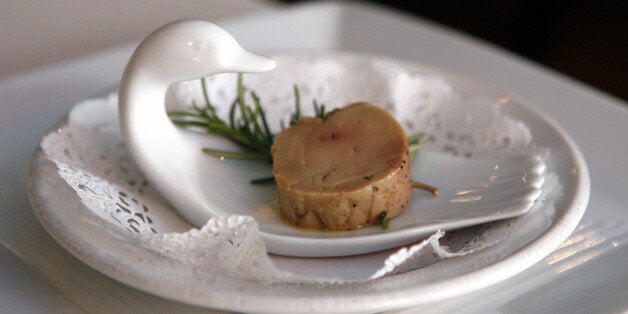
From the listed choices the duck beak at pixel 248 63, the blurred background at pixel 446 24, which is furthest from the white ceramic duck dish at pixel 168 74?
the blurred background at pixel 446 24

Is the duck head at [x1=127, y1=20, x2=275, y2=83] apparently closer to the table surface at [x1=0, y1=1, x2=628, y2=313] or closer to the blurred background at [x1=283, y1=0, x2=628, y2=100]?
the table surface at [x1=0, y1=1, x2=628, y2=313]

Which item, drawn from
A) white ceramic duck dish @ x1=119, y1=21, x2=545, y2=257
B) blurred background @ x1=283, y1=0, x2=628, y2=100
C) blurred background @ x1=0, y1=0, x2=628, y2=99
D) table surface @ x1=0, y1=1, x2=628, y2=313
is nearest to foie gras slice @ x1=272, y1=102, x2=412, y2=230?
white ceramic duck dish @ x1=119, y1=21, x2=545, y2=257

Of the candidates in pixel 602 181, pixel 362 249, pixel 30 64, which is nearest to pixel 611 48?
pixel 602 181

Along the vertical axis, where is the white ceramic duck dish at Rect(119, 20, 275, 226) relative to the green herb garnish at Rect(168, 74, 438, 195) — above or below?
above

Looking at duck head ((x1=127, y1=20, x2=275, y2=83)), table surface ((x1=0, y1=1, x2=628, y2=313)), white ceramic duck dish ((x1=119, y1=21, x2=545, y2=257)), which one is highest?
duck head ((x1=127, y1=20, x2=275, y2=83))

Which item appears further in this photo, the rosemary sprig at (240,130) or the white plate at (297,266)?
the rosemary sprig at (240,130)

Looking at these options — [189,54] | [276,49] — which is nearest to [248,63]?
[189,54]

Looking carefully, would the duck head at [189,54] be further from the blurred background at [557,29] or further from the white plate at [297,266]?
the blurred background at [557,29]
